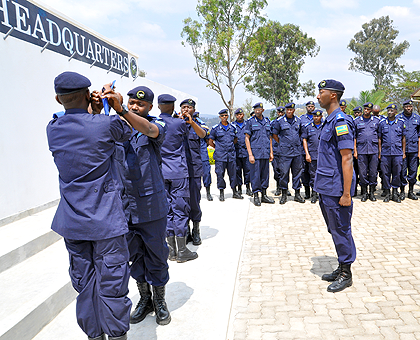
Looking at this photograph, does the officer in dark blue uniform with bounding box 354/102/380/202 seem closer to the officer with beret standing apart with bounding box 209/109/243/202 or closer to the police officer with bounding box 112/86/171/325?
the officer with beret standing apart with bounding box 209/109/243/202

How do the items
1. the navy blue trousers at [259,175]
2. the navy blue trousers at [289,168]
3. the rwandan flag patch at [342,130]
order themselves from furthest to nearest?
1. the navy blue trousers at [289,168]
2. the navy blue trousers at [259,175]
3. the rwandan flag patch at [342,130]

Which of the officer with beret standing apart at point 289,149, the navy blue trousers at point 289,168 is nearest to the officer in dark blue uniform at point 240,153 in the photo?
the officer with beret standing apart at point 289,149

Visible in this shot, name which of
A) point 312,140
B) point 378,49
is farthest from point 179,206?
point 378,49

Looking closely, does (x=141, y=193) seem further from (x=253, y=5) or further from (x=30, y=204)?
(x=253, y=5)

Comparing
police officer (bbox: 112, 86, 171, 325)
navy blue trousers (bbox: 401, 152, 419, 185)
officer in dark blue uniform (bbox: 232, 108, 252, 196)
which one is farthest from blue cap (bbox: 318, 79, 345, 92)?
navy blue trousers (bbox: 401, 152, 419, 185)

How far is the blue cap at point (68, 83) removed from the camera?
2141 mm

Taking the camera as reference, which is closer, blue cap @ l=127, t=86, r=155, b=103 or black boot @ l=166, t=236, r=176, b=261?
blue cap @ l=127, t=86, r=155, b=103

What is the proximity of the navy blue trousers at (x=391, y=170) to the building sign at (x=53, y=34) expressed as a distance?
22.8 feet

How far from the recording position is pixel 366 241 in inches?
195

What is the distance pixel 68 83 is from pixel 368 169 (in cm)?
727

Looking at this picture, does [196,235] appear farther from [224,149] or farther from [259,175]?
[224,149]

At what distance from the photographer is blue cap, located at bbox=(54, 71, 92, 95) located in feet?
7.02

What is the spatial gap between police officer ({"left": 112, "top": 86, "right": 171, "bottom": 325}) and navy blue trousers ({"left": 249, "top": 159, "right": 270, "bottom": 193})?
471cm

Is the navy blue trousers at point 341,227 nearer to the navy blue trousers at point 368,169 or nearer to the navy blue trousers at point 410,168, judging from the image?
the navy blue trousers at point 368,169
